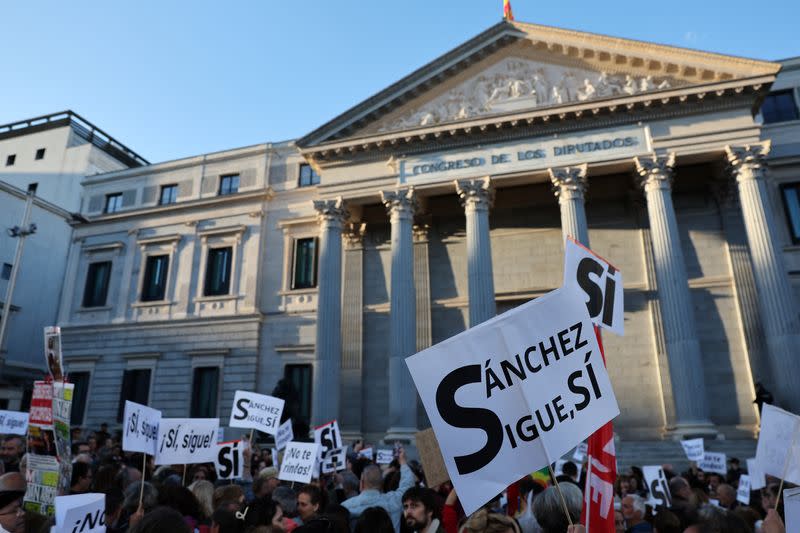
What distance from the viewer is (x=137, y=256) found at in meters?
30.8

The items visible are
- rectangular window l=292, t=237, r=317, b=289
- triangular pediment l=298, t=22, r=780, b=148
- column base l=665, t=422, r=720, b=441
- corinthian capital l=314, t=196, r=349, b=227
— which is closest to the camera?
column base l=665, t=422, r=720, b=441

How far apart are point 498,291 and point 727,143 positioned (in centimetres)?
1025

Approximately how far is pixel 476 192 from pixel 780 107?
13.6 m

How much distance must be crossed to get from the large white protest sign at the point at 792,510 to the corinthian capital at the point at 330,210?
20.9 metres

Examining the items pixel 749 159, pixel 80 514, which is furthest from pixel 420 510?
pixel 749 159

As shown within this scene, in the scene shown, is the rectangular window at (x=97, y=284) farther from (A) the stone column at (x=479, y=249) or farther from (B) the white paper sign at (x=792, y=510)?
(B) the white paper sign at (x=792, y=510)

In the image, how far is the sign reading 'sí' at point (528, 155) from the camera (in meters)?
21.7

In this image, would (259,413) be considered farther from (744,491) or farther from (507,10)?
(507,10)

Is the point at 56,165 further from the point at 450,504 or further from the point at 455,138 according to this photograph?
the point at 450,504

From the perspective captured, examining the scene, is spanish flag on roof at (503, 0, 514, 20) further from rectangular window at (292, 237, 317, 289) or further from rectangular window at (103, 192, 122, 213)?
rectangular window at (103, 192, 122, 213)

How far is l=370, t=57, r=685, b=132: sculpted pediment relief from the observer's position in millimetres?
22406

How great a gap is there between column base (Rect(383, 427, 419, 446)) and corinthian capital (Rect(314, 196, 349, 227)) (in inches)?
349

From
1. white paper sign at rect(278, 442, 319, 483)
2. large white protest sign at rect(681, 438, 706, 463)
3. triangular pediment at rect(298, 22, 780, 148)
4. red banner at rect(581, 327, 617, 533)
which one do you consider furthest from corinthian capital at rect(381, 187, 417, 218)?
red banner at rect(581, 327, 617, 533)

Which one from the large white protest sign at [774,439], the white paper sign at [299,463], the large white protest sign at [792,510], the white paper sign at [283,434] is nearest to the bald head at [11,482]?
the white paper sign at [299,463]
